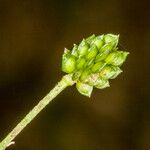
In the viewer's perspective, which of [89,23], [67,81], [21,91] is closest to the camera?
[67,81]

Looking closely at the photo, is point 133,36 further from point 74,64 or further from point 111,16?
point 74,64

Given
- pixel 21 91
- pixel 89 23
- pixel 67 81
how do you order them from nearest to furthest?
pixel 67 81 < pixel 21 91 < pixel 89 23

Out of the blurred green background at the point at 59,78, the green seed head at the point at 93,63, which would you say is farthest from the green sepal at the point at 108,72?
the blurred green background at the point at 59,78

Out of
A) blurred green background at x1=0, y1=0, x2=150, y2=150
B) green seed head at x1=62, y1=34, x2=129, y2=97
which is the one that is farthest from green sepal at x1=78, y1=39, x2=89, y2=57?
blurred green background at x1=0, y1=0, x2=150, y2=150

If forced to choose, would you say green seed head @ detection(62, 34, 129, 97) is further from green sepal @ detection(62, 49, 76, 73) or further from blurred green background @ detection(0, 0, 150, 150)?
blurred green background @ detection(0, 0, 150, 150)

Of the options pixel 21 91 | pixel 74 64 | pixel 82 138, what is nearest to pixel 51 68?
pixel 21 91
